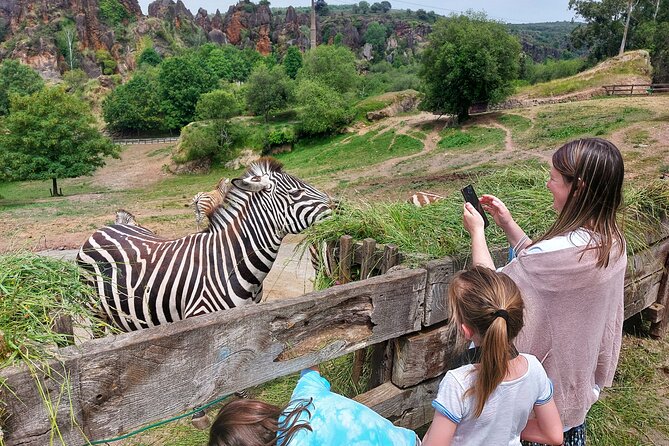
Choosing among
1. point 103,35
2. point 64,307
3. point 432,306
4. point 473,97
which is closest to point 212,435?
point 64,307

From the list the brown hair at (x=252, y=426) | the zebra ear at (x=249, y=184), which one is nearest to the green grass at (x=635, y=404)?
the brown hair at (x=252, y=426)

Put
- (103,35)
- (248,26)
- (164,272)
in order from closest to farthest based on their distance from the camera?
(164,272)
(103,35)
(248,26)

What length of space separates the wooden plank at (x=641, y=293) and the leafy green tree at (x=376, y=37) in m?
120

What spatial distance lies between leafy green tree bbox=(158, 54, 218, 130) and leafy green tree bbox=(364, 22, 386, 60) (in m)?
70.6

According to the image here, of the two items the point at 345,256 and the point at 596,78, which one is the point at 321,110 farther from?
the point at 345,256

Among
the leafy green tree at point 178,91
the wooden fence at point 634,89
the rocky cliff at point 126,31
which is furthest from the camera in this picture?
the rocky cliff at point 126,31

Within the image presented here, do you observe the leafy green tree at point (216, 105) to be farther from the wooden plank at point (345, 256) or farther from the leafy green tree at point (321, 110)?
the wooden plank at point (345, 256)

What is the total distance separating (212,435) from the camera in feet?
5.23

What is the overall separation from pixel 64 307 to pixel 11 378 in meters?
0.40

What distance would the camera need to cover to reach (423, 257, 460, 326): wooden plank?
285 centimetres

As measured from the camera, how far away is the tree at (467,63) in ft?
95.6

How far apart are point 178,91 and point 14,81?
23.6 m

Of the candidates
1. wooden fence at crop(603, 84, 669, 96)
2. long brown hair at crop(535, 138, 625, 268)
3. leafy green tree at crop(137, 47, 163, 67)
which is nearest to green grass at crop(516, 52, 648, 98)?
wooden fence at crop(603, 84, 669, 96)

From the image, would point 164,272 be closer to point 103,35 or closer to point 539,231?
point 539,231
